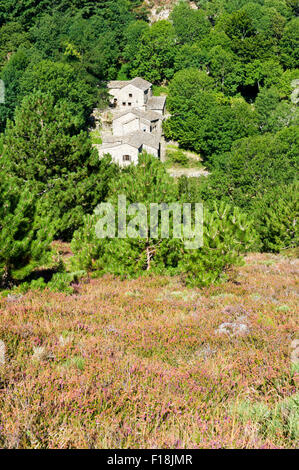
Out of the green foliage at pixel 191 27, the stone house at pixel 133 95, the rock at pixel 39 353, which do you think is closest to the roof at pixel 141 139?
the stone house at pixel 133 95

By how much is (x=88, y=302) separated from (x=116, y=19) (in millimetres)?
87502

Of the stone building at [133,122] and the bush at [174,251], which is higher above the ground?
the stone building at [133,122]

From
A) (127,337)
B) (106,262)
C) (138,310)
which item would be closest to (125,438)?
(127,337)

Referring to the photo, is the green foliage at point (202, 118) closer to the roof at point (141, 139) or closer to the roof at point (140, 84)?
the roof at point (140, 84)

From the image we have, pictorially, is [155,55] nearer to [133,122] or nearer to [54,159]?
[133,122]

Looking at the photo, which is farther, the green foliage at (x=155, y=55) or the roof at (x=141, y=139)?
the green foliage at (x=155, y=55)

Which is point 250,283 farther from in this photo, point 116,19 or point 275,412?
point 116,19

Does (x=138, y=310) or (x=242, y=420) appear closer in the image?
(x=242, y=420)

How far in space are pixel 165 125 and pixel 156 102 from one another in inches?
238

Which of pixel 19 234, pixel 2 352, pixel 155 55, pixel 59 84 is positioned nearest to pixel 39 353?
pixel 2 352

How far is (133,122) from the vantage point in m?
56.4

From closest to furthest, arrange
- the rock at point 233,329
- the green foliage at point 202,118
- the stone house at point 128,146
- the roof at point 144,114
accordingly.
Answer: the rock at point 233,329 < the stone house at point 128,146 < the green foliage at point 202,118 < the roof at point 144,114

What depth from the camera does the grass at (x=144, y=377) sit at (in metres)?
3.84

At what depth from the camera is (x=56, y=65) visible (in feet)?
188
